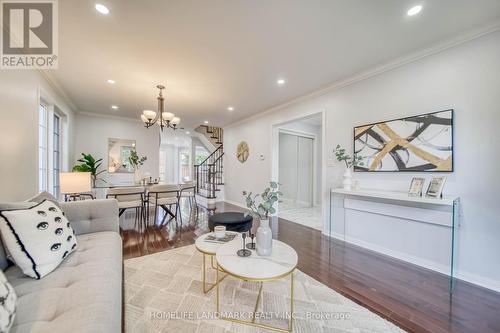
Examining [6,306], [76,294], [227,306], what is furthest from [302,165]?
[6,306]

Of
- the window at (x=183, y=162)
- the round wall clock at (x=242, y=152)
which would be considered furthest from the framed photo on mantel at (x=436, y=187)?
the window at (x=183, y=162)

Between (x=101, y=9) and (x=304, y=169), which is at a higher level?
(x=101, y=9)

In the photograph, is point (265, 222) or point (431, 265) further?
point (431, 265)

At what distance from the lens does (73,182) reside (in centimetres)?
275

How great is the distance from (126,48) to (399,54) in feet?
11.2

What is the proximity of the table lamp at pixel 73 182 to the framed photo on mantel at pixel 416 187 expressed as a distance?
4.31 metres

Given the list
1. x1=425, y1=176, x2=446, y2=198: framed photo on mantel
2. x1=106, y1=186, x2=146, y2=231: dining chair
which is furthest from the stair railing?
x1=425, y1=176, x2=446, y2=198: framed photo on mantel

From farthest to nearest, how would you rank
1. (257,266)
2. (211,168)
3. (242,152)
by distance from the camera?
(211,168), (242,152), (257,266)

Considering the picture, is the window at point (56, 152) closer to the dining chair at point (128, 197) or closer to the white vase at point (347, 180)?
the dining chair at point (128, 197)

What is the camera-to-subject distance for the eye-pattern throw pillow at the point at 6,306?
761 millimetres

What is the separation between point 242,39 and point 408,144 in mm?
2454

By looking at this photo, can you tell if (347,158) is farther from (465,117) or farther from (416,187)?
(465,117)

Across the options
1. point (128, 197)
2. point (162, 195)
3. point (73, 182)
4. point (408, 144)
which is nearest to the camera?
point (408, 144)

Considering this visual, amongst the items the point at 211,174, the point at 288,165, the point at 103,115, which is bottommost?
the point at 211,174
